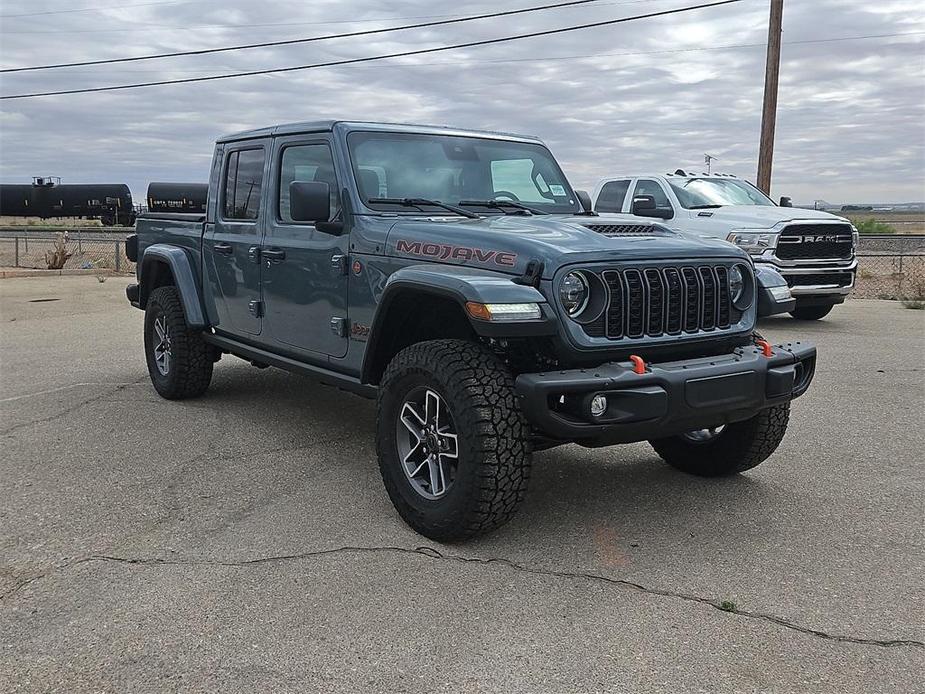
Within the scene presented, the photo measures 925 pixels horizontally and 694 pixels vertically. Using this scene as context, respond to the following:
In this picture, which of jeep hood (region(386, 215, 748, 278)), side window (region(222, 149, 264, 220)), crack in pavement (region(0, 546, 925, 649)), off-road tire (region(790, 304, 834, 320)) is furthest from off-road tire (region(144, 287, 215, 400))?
off-road tire (region(790, 304, 834, 320))

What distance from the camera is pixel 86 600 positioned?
11.6 feet

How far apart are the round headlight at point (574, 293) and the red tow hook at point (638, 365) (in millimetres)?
313

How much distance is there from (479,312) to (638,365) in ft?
2.39

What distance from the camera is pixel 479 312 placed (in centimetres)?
376

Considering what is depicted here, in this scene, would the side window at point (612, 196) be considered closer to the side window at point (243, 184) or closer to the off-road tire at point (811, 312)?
the off-road tire at point (811, 312)

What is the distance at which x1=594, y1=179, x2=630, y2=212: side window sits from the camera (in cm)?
1345

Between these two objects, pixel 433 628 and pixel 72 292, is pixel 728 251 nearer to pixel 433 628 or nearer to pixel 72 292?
pixel 433 628

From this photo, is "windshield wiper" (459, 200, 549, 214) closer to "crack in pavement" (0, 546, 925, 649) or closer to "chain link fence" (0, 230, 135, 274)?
"crack in pavement" (0, 546, 925, 649)

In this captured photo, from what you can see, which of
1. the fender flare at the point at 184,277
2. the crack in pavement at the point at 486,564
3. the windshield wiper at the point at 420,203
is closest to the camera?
the crack in pavement at the point at 486,564

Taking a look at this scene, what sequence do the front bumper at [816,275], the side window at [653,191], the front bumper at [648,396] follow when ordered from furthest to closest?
the side window at [653,191]
the front bumper at [816,275]
the front bumper at [648,396]

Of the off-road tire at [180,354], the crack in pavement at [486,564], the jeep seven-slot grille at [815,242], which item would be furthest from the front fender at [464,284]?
the jeep seven-slot grille at [815,242]

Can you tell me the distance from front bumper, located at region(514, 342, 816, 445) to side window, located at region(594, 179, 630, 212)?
9453mm

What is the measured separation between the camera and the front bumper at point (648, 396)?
3744 millimetres

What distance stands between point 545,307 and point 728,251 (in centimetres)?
120
